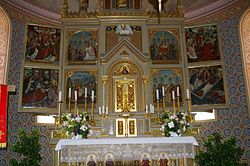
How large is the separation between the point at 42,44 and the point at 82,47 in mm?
1209

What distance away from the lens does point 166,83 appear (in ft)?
29.8

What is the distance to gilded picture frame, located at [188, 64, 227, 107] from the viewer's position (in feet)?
31.2

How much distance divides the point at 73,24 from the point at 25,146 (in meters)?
3.81

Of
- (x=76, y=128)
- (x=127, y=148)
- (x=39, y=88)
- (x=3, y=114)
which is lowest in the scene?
(x=127, y=148)

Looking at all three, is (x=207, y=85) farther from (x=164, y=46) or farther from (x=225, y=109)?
(x=164, y=46)

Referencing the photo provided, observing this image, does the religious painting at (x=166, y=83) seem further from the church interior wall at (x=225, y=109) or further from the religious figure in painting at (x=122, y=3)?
the religious figure in painting at (x=122, y=3)

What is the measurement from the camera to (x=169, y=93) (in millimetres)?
8992

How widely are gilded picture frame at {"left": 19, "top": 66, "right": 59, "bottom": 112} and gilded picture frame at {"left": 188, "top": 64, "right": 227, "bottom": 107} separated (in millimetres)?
3940

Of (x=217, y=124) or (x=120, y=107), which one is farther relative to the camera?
(x=217, y=124)

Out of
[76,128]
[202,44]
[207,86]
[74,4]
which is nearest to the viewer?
[76,128]

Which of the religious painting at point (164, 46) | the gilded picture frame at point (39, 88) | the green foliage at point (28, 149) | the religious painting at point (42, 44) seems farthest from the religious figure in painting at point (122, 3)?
the green foliage at point (28, 149)

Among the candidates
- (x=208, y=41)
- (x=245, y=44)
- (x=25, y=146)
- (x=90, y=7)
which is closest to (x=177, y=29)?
(x=208, y=41)

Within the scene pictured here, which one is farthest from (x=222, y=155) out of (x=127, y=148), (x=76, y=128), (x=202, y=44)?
(x=202, y=44)

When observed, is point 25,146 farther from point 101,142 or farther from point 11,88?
point 11,88
